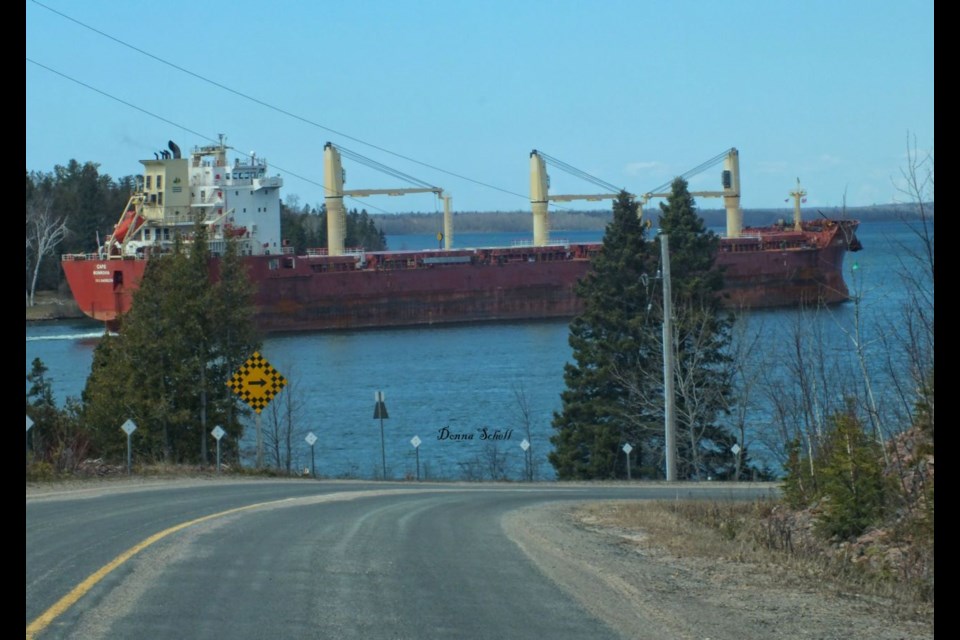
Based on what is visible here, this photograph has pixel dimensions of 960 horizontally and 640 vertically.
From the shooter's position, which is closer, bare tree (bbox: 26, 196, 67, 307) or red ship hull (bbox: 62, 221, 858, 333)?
red ship hull (bbox: 62, 221, 858, 333)

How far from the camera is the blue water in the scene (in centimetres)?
3197

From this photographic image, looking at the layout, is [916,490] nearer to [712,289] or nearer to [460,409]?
[712,289]

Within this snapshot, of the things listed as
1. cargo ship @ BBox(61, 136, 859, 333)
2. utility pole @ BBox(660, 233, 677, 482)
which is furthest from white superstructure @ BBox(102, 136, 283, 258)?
utility pole @ BBox(660, 233, 677, 482)

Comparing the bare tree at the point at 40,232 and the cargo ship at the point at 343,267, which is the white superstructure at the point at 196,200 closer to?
the cargo ship at the point at 343,267

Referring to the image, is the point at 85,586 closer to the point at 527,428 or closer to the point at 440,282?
the point at 527,428

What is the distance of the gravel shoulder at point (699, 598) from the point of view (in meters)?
6.05

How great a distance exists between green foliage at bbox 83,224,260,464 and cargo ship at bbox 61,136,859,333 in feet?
124

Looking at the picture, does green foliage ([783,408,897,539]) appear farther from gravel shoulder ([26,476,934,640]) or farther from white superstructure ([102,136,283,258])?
white superstructure ([102,136,283,258])

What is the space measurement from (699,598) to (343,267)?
66.3 meters

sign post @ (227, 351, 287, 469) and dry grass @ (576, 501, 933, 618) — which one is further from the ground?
sign post @ (227, 351, 287, 469)

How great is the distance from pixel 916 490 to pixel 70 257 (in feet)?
221

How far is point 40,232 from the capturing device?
8125 cm

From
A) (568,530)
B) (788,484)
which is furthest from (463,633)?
(788,484)

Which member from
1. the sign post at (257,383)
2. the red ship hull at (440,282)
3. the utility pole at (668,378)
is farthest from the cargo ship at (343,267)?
the utility pole at (668,378)
